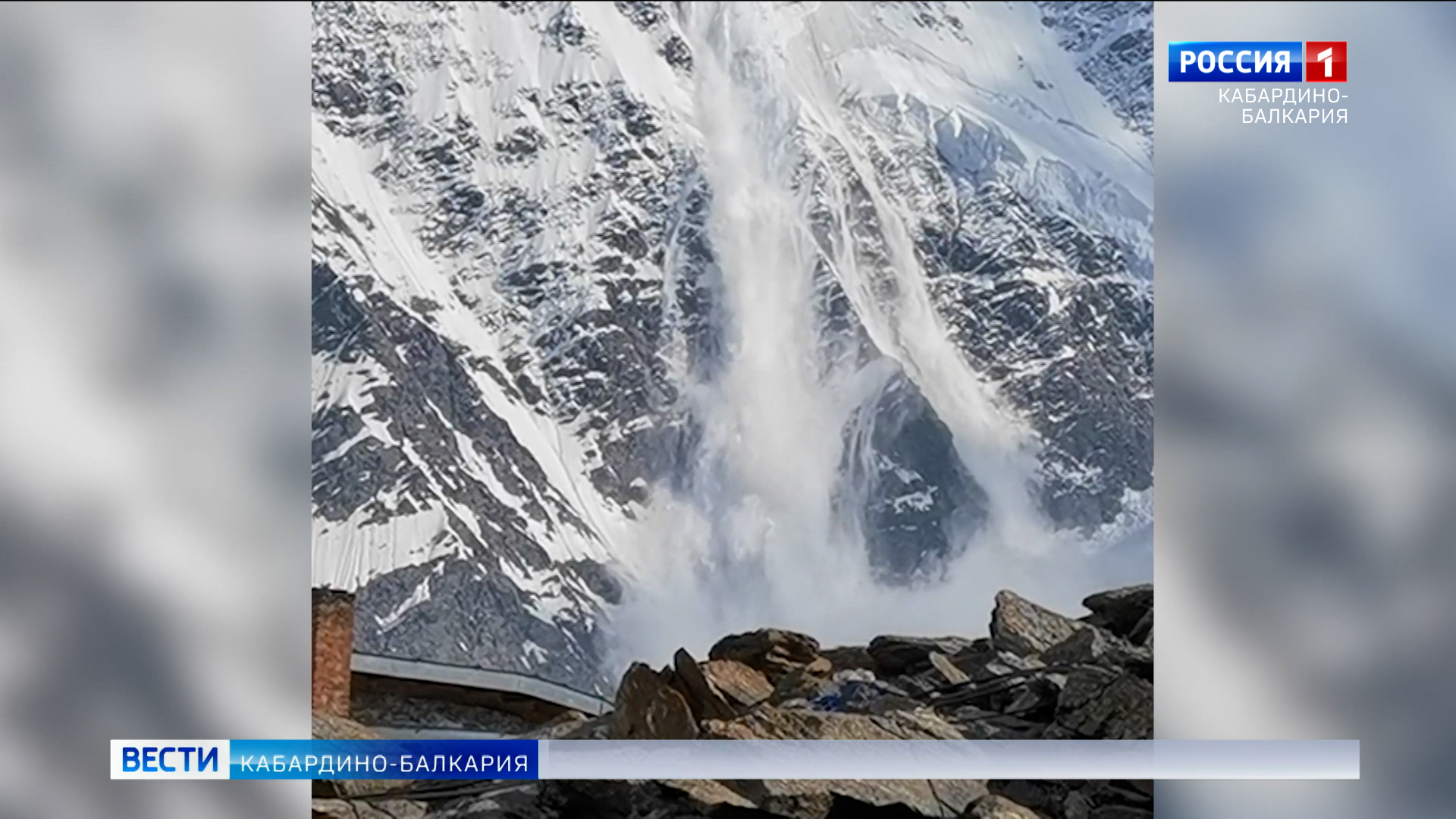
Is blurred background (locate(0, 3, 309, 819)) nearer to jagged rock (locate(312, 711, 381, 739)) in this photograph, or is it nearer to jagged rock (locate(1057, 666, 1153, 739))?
jagged rock (locate(312, 711, 381, 739))

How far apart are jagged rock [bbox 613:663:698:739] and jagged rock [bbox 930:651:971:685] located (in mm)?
537

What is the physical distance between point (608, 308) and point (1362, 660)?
68.7 inches

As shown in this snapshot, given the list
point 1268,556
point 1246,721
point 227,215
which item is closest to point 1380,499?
point 1268,556

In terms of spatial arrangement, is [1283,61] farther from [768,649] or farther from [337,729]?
[337,729]

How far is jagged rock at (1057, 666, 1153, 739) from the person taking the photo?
259 centimetres

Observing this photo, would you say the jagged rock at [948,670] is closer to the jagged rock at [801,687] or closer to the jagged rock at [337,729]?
the jagged rock at [801,687]

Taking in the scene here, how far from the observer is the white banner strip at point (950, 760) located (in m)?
2.55

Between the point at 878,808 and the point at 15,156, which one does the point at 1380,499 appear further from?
the point at 15,156

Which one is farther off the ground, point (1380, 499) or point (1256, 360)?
point (1256, 360)

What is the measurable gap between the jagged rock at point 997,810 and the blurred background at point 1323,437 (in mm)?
288

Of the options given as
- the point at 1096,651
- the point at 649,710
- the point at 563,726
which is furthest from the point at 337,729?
the point at 1096,651

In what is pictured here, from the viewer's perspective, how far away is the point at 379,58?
107 inches

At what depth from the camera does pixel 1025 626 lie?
2.66 m

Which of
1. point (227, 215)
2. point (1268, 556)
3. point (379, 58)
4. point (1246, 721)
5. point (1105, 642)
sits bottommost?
point (1246, 721)
